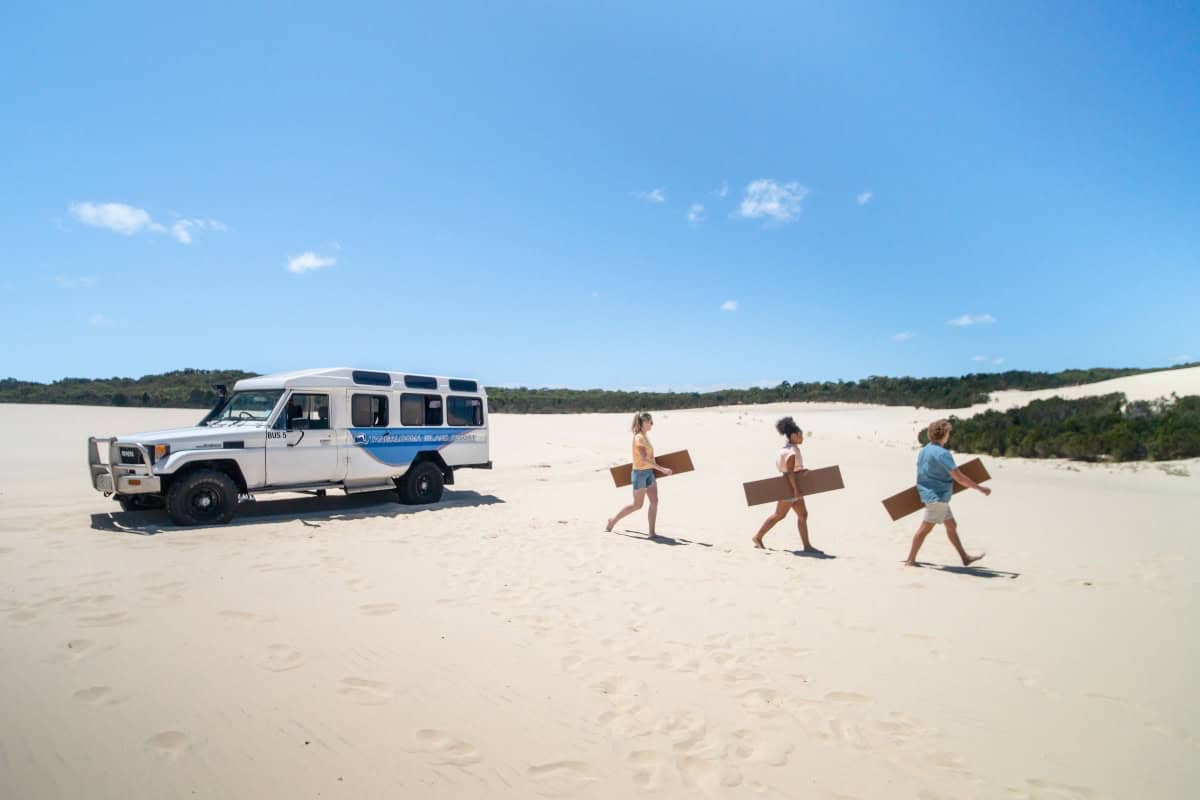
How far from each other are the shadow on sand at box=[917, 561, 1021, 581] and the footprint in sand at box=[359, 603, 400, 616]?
Answer: 19.0ft

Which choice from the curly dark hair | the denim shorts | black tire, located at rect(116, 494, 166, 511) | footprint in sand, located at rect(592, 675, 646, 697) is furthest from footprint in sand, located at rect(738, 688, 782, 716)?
black tire, located at rect(116, 494, 166, 511)

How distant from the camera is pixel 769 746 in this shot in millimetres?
3225

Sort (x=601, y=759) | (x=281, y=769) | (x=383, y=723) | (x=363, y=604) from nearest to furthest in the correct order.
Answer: (x=281, y=769) < (x=601, y=759) < (x=383, y=723) < (x=363, y=604)

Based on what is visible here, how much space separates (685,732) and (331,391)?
8.61 metres

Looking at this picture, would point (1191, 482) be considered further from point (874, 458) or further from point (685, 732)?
point (685, 732)

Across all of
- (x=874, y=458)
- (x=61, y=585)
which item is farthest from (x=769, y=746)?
(x=874, y=458)

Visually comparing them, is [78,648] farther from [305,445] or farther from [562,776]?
[305,445]

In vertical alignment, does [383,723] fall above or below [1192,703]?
above

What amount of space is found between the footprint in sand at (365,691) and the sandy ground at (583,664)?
0.06ft

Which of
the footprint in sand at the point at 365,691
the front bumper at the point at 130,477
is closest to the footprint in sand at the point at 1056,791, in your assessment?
the footprint in sand at the point at 365,691

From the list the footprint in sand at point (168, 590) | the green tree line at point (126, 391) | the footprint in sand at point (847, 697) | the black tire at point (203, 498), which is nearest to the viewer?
the footprint in sand at point (847, 697)

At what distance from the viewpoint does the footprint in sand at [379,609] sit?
509 centimetres

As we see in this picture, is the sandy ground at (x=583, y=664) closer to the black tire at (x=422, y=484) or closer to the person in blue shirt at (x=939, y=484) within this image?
the person in blue shirt at (x=939, y=484)

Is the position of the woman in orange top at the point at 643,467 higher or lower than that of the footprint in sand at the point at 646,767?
higher
